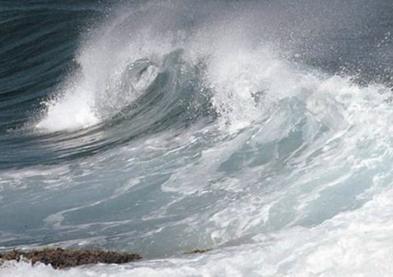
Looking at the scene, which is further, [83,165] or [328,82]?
[83,165]

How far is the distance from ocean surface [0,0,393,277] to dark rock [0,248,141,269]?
12.9 inches

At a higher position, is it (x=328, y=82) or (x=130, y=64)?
(x=130, y=64)

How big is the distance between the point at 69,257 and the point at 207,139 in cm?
719

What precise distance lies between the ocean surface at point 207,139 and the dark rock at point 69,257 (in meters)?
0.33

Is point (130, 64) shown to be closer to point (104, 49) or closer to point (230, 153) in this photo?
point (104, 49)

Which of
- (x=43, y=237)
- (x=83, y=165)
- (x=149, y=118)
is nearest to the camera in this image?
(x=43, y=237)

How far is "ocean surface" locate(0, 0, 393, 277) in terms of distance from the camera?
1276 cm

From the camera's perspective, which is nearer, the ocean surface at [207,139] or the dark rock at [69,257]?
the ocean surface at [207,139]

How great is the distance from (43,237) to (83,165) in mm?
4621

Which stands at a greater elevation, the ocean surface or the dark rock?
the ocean surface

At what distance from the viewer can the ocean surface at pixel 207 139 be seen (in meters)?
12.8

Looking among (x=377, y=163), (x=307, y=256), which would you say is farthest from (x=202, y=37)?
(x=307, y=256)

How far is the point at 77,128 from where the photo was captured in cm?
2502

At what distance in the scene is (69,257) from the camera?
1319cm
